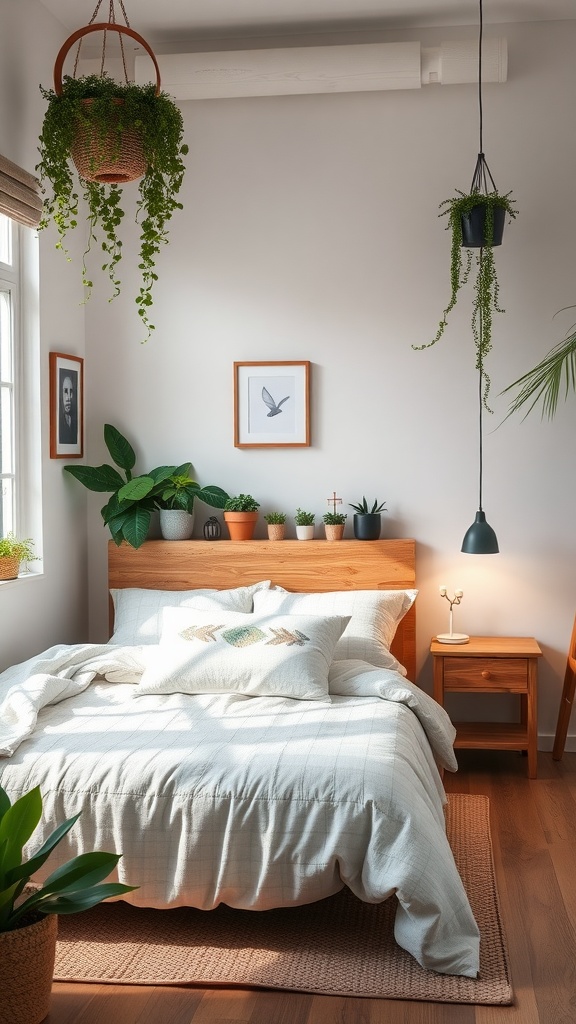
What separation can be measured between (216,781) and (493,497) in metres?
2.24

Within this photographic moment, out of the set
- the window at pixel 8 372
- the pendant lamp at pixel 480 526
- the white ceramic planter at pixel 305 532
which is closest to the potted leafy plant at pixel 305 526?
the white ceramic planter at pixel 305 532

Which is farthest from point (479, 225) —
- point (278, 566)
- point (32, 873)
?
point (32, 873)

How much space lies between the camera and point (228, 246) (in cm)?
452

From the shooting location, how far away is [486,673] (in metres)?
4.09

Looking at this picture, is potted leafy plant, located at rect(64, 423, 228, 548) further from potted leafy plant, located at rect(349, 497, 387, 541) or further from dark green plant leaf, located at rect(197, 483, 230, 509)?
potted leafy plant, located at rect(349, 497, 387, 541)

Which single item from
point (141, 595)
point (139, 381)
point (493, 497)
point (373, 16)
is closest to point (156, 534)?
point (141, 595)

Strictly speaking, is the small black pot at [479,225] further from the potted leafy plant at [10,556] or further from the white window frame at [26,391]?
the potted leafy plant at [10,556]

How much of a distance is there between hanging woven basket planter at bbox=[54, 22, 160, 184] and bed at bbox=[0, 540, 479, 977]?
1676 millimetres

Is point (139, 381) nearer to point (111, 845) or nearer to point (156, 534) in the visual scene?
point (156, 534)

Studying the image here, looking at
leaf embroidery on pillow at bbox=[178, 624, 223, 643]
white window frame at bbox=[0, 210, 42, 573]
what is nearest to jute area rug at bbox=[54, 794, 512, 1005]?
leaf embroidery on pillow at bbox=[178, 624, 223, 643]

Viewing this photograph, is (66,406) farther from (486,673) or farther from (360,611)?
(486,673)

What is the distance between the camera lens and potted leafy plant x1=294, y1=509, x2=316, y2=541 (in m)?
4.39

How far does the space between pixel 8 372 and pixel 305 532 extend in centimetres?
147

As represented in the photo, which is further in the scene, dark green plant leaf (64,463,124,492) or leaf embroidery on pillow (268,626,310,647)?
dark green plant leaf (64,463,124,492)
